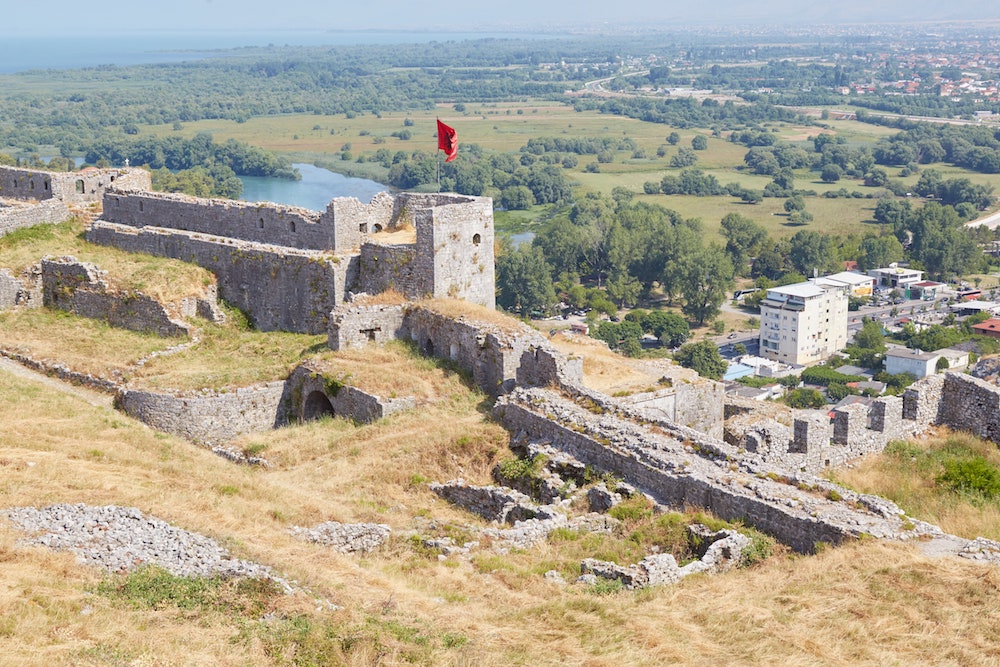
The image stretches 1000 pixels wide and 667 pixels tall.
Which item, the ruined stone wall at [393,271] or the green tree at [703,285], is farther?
the green tree at [703,285]

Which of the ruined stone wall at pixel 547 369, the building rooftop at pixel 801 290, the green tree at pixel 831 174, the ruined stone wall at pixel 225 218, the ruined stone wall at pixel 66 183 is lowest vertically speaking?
the building rooftop at pixel 801 290

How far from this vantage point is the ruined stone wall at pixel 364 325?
2156 cm

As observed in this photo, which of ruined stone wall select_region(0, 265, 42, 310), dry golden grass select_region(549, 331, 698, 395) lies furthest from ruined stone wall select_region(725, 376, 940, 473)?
ruined stone wall select_region(0, 265, 42, 310)

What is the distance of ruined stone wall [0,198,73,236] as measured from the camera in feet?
88.3

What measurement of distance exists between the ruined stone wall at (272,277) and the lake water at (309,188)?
68.2m

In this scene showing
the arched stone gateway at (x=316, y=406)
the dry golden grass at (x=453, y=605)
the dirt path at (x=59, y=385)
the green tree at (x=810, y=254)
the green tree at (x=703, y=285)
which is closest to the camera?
the dry golden grass at (x=453, y=605)

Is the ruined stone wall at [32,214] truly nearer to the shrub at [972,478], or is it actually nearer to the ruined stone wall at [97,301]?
the ruined stone wall at [97,301]

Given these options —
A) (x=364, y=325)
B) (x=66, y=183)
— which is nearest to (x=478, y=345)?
(x=364, y=325)

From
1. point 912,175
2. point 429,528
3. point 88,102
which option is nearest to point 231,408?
point 429,528

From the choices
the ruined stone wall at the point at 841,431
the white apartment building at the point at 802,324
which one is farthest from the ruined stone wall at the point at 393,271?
the white apartment building at the point at 802,324

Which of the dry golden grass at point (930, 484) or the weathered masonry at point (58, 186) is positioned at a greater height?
the weathered masonry at point (58, 186)

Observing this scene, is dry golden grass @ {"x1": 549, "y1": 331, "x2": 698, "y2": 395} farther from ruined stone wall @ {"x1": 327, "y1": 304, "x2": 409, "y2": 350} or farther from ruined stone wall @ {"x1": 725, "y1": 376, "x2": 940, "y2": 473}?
ruined stone wall @ {"x1": 327, "y1": 304, "x2": 409, "y2": 350}

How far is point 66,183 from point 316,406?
36.9ft

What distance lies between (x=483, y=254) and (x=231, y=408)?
5501 mm
